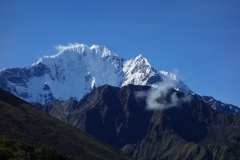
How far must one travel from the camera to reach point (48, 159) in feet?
649

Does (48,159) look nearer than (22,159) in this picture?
No

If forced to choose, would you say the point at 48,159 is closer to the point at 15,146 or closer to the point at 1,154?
the point at 15,146

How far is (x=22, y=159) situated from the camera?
160 m

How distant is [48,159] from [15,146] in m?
15.5

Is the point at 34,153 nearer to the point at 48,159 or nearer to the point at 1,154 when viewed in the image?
the point at 48,159

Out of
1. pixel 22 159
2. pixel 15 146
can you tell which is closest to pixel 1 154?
pixel 22 159

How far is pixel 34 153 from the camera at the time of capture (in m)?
198

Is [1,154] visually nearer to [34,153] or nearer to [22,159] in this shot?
[22,159]

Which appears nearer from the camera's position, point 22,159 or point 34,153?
point 22,159

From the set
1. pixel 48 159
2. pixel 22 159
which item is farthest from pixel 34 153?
pixel 22 159

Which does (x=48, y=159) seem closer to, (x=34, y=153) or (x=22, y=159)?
(x=34, y=153)

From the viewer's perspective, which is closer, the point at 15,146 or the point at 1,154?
the point at 1,154

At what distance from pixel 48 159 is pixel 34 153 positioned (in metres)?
6.79

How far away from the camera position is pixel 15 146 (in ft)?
636
